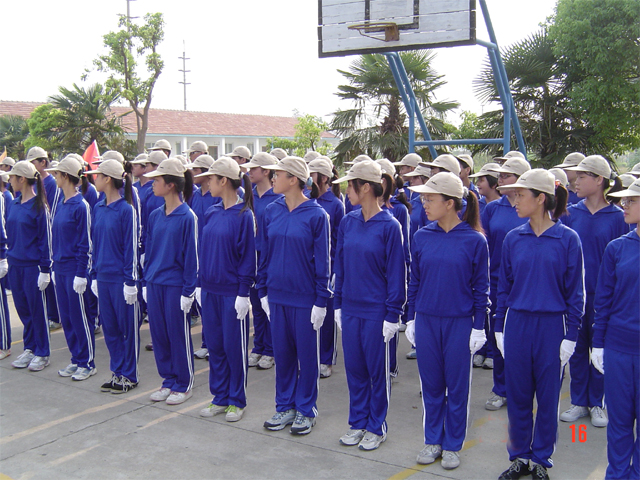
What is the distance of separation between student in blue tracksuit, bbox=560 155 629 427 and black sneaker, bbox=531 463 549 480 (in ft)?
3.85

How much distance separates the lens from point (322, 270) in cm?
482

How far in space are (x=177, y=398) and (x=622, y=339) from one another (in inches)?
149

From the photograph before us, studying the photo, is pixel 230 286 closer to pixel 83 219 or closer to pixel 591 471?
pixel 83 219

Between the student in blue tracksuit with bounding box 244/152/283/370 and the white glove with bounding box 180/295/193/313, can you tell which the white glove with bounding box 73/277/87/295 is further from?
the student in blue tracksuit with bounding box 244/152/283/370

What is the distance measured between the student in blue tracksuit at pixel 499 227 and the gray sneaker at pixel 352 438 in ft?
4.30

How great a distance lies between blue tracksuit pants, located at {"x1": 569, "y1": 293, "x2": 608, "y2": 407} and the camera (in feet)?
16.7

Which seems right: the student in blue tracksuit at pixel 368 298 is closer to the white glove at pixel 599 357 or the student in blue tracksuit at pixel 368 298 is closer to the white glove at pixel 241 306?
the white glove at pixel 241 306

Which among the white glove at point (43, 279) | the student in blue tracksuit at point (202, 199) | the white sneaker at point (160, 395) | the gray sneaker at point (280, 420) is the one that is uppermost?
the student in blue tracksuit at point (202, 199)

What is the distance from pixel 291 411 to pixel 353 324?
1.07 meters

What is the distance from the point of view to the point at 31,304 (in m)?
6.69

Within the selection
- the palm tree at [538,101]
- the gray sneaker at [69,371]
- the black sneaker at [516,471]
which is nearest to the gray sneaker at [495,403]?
the black sneaker at [516,471]

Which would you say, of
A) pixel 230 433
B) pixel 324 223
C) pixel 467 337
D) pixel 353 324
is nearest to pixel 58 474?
pixel 230 433

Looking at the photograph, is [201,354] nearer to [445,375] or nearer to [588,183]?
[445,375]

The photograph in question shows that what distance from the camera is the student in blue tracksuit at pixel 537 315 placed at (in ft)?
13.0
